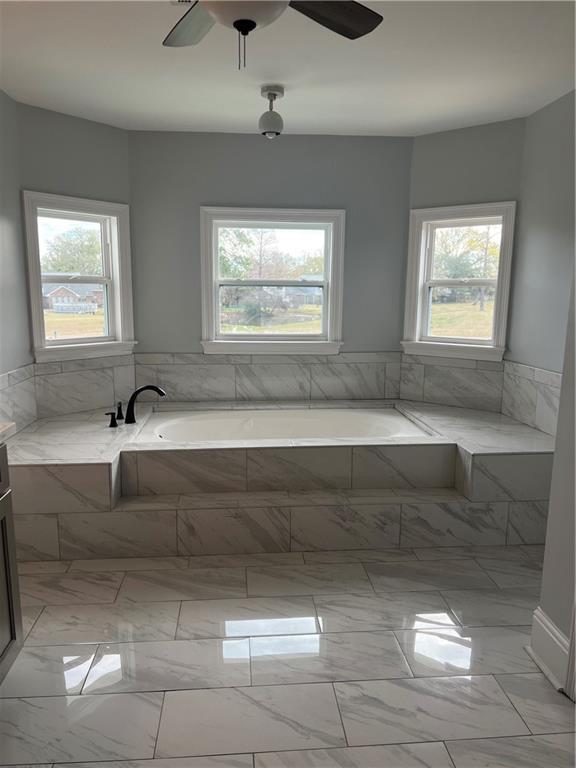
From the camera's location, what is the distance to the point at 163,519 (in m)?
3.00

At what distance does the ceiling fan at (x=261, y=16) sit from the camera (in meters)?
1.53

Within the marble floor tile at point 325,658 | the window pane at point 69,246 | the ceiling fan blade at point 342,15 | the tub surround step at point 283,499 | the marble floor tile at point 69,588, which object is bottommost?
the marble floor tile at point 69,588

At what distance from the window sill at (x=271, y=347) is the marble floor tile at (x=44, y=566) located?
199 cm

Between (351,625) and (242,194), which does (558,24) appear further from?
(351,625)

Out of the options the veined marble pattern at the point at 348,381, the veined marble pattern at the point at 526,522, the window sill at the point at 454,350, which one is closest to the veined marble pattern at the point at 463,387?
the window sill at the point at 454,350

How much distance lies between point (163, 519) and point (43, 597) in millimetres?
698

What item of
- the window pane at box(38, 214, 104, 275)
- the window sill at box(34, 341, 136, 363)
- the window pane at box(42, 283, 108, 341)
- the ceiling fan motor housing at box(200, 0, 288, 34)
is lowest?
the window sill at box(34, 341, 136, 363)

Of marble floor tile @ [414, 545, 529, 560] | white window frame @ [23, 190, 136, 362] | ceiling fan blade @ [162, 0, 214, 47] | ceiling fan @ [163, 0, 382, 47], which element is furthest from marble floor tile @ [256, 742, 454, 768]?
white window frame @ [23, 190, 136, 362]

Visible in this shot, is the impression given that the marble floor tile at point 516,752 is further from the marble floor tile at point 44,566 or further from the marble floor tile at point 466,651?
the marble floor tile at point 44,566

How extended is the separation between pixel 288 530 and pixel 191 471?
0.69m

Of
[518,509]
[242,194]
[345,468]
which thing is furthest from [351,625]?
[242,194]

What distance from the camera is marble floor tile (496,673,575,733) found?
1.82 metres

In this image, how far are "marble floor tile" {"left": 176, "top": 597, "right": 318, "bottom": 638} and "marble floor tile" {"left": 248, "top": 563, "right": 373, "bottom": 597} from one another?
8 cm

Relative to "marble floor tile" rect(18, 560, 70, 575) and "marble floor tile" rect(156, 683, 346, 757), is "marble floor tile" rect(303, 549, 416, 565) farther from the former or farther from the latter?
"marble floor tile" rect(18, 560, 70, 575)
